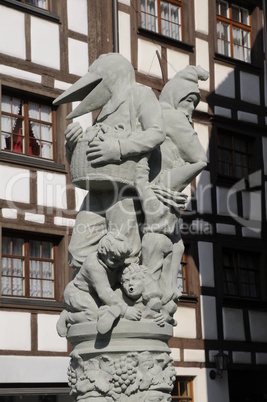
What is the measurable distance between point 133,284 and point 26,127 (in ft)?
37.3

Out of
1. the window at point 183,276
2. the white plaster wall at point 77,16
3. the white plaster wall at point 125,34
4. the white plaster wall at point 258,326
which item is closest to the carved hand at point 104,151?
the white plaster wall at point 77,16

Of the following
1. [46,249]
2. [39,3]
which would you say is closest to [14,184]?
[46,249]

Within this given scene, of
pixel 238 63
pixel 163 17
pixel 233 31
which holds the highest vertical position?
pixel 233 31

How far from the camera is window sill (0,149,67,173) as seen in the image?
57.2 feet

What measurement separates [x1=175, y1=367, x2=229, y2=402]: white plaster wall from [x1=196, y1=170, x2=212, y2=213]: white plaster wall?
3222mm

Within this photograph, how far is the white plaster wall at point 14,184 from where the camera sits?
17266 millimetres

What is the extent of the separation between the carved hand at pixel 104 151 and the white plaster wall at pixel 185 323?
510 inches

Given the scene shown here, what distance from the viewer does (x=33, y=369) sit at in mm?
17078

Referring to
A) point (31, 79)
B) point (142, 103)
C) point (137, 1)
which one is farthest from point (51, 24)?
point (142, 103)

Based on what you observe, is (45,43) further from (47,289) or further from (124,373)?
(124,373)

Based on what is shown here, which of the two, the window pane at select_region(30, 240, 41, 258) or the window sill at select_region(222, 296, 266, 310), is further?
the window sill at select_region(222, 296, 266, 310)

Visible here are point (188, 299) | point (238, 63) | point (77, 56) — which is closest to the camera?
point (77, 56)

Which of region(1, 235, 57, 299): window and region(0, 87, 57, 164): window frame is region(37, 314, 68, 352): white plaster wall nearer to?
region(1, 235, 57, 299): window

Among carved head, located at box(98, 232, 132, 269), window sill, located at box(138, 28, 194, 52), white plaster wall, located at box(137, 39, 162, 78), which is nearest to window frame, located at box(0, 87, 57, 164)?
white plaster wall, located at box(137, 39, 162, 78)
